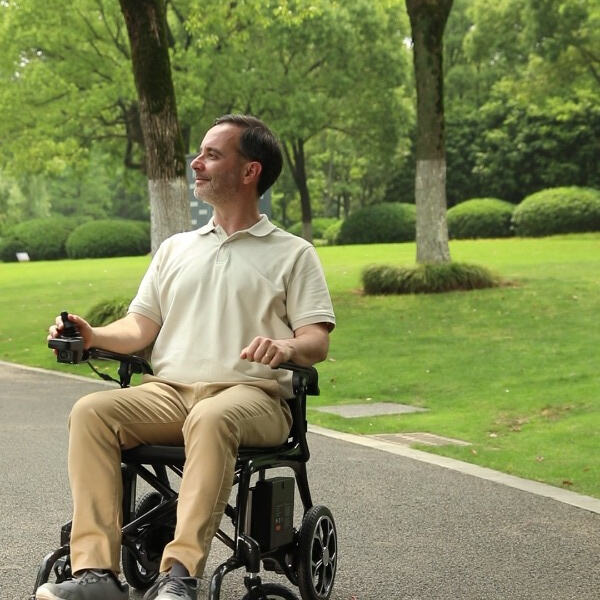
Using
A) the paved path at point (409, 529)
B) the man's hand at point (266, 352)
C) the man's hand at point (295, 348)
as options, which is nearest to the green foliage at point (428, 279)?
the paved path at point (409, 529)

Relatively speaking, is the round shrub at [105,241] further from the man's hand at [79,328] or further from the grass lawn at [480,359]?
the man's hand at [79,328]

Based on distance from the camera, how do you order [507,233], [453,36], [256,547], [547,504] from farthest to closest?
[453,36] < [507,233] < [547,504] < [256,547]

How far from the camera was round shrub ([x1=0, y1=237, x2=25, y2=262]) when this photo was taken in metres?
46.3

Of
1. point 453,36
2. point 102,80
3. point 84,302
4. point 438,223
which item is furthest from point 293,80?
point 453,36

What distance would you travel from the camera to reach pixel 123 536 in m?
4.46

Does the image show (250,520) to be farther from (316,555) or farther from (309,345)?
(309,345)

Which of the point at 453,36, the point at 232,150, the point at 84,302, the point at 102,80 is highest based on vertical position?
the point at 453,36

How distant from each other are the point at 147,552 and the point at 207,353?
791mm

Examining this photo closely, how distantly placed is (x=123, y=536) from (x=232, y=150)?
144cm

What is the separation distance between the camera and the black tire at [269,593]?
4.27 meters

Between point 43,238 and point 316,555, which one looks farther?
point 43,238

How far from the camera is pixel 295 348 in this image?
4.42 m

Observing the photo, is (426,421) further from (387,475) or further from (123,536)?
(123,536)

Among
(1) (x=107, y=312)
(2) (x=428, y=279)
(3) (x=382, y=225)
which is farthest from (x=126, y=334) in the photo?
(3) (x=382, y=225)
